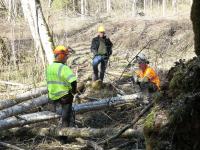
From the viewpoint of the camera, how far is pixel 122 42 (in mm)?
23344

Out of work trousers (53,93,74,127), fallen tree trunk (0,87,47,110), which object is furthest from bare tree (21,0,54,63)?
work trousers (53,93,74,127)

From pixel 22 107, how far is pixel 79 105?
3.96ft

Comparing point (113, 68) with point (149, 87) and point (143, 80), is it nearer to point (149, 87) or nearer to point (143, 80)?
point (143, 80)

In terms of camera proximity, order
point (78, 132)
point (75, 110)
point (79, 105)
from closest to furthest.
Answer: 1. point (78, 132)
2. point (75, 110)
3. point (79, 105)

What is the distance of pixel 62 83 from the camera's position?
814 cm

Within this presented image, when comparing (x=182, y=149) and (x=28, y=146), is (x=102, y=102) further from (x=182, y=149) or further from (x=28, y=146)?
(x=182, y=149)

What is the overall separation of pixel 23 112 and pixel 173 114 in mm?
5713

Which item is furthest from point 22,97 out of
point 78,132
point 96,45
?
point 96,45

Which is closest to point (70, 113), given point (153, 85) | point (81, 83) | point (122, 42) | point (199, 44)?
point (153, 85)

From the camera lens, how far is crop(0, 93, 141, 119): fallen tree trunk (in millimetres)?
8579

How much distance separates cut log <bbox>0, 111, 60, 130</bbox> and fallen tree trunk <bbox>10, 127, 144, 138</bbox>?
18 centimetres

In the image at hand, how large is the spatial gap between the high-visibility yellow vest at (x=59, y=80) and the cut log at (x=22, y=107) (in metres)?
0.88

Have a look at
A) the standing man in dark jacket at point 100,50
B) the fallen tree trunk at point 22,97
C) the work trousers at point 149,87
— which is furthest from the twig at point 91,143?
Answer: the standing man in dark jacket at point 100,50

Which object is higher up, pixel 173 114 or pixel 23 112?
pixel 173 114
